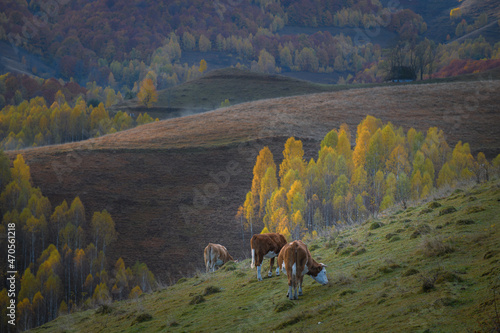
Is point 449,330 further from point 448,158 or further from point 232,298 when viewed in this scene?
point 448,158

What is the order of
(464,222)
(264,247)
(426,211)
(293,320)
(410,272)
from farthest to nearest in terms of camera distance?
1. (426,211)
2. (264,247)
3. (464,222)
4. (410,272)
5. (293,320)

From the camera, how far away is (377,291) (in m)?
11.2

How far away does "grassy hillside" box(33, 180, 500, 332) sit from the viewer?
891cm

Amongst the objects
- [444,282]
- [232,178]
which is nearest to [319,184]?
[232,178]

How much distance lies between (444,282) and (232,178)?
199ft

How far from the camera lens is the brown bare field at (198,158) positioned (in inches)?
2253

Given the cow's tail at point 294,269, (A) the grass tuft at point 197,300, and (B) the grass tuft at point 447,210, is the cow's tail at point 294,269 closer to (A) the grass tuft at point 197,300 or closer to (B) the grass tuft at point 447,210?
(A) the grass tuft at point 197,300

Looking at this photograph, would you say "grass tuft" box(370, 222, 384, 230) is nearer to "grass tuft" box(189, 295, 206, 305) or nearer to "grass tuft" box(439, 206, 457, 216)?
"grass tuft" box(439, 206, 457, 216)

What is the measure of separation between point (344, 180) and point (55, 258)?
128ft

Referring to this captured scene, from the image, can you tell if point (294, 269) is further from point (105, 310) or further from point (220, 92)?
point (220, 92)

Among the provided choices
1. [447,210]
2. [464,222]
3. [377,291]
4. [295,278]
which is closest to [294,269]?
[295,278]

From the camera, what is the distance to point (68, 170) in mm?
69562

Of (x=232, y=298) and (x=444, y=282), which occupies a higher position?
(x=444, y=282)

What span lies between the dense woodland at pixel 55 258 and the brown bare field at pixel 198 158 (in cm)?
271
